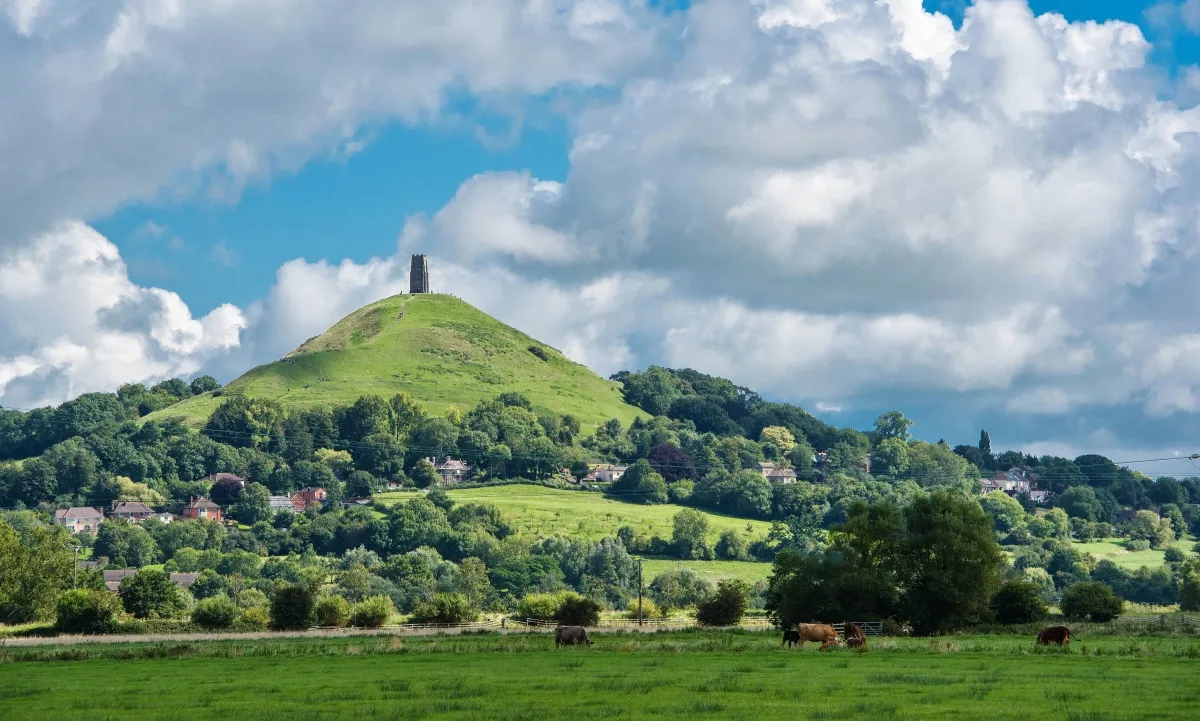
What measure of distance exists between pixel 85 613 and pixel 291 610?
45.5ft

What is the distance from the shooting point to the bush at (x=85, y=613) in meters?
94.4

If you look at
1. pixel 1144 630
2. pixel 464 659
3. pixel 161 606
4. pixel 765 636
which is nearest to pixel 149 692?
pixel 464 659

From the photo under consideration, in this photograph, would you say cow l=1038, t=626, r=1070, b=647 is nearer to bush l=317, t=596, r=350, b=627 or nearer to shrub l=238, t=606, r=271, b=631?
bush l=317, t=596, r=350, b=627

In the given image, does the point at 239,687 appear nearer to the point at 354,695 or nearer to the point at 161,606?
the point at 354,695

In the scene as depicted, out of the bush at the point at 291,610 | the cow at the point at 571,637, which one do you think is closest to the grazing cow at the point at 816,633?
the cow at the point at 571,637

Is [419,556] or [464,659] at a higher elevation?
[419,556]

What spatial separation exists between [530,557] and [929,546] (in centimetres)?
10289

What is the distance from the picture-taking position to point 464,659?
55.6m

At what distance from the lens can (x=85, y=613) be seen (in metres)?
94.9

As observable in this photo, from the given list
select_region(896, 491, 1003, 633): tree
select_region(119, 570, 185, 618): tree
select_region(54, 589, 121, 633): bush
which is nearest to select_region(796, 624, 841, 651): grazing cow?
select_region(896, 491, 1003, 633): tree

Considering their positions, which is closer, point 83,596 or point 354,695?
point 354,695

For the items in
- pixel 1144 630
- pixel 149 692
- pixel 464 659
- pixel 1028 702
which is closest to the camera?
pixel 1028 702

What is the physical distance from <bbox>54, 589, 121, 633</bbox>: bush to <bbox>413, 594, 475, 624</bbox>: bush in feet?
68.7

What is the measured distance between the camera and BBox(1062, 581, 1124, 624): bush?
89312 millimetres
